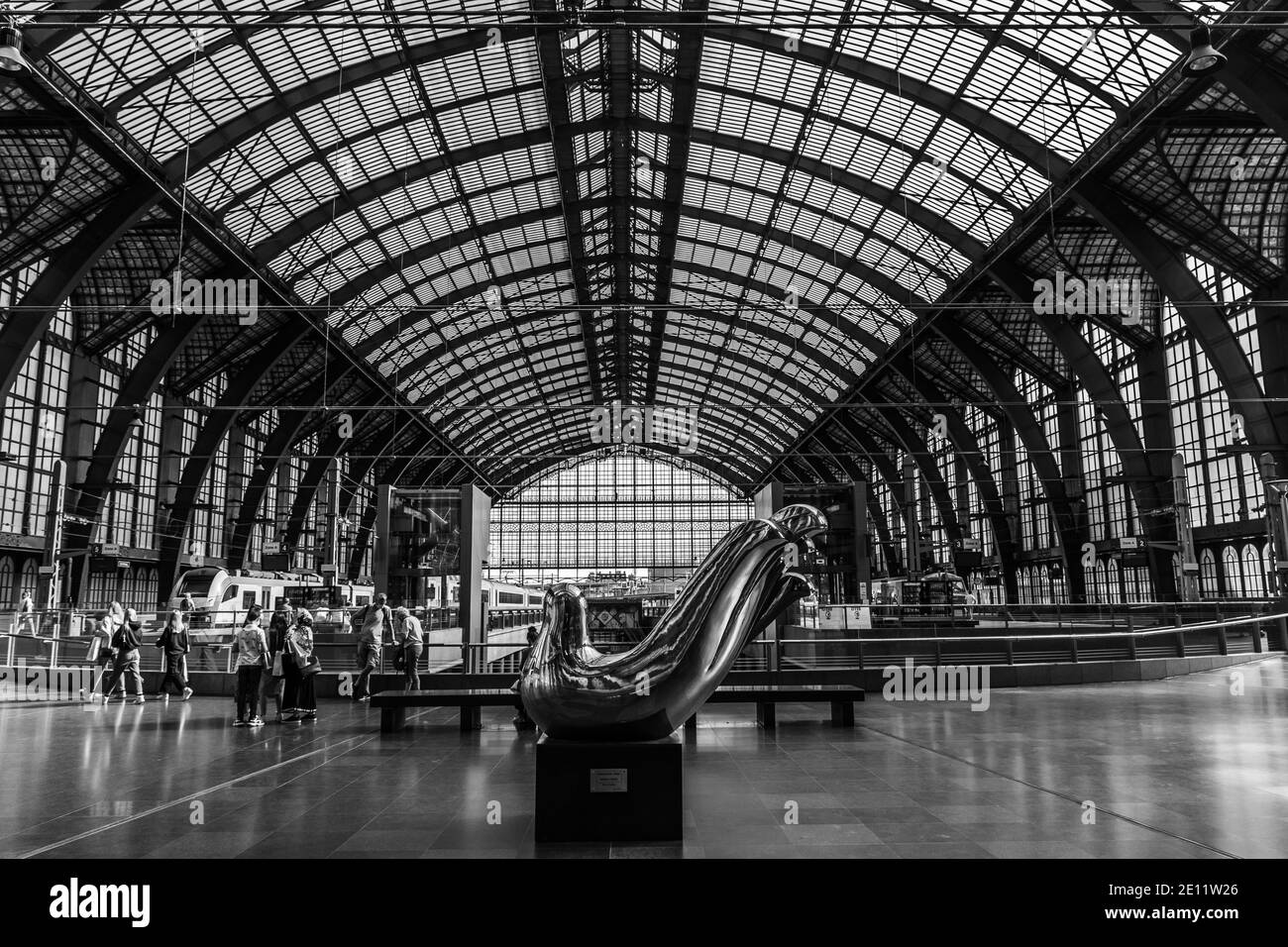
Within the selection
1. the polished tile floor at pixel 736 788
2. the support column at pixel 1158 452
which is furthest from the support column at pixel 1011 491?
the polished tile floor at pixel 736 788

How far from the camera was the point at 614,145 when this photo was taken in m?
31.2

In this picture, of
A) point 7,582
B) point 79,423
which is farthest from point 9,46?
point 7,582

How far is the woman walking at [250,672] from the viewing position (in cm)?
1052

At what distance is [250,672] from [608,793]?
7272mm

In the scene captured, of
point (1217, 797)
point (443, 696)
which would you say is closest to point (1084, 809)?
point (1217, 797)

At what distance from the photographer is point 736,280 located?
38719 mm

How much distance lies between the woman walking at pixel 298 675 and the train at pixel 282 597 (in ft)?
30.4

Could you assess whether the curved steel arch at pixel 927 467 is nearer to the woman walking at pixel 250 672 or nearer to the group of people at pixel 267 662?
the group of people at pixel 267 662

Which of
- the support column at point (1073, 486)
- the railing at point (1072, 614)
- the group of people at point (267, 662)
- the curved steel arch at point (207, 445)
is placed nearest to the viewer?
the group of people at point (267, 662)

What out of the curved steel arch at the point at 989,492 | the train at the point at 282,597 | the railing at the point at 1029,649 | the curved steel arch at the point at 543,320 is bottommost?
the railing at the point at 1029,649

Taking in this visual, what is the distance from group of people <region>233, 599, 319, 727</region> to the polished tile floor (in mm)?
478

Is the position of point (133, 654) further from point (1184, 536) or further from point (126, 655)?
point (1184, 536)
